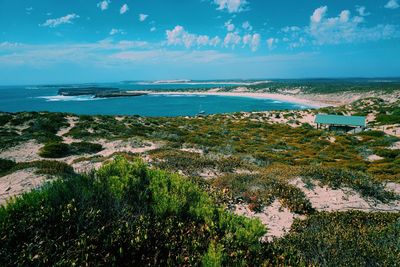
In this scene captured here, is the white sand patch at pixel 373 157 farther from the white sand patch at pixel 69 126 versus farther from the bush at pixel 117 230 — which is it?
the white sand patch at pixel 69 126

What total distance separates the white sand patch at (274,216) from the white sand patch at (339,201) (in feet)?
4.55

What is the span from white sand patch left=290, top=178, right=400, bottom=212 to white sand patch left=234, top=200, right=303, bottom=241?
139 centimetres

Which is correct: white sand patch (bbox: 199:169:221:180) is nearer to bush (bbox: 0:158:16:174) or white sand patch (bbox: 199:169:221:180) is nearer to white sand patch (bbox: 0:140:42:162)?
bush (bbox: 0:158:16:174)

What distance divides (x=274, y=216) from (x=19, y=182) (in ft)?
30.8

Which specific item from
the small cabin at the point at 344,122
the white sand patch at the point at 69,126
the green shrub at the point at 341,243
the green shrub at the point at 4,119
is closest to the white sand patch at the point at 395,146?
the small cabin at the point at 344,122

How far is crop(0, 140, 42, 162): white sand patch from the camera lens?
17.0 meters

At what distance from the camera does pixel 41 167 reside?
37.4 feet

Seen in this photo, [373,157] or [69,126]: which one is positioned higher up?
[69,126]

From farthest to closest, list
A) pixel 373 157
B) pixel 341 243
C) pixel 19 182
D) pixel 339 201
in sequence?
pixel 373 157 < pixel 339 201 < pixel 19 182 < pixel 341 243

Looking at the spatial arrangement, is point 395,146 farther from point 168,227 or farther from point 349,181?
point 168,227

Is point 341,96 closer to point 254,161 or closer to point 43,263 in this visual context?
point 254,161

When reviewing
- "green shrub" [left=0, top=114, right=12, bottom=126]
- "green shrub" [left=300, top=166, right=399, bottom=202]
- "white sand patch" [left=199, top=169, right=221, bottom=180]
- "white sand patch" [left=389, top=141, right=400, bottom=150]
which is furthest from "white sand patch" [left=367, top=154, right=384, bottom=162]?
"green shrub" [left=0, top=114, right=12, bottom=126]

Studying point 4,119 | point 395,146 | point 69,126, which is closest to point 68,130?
point 69,126

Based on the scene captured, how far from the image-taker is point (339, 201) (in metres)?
10.3
